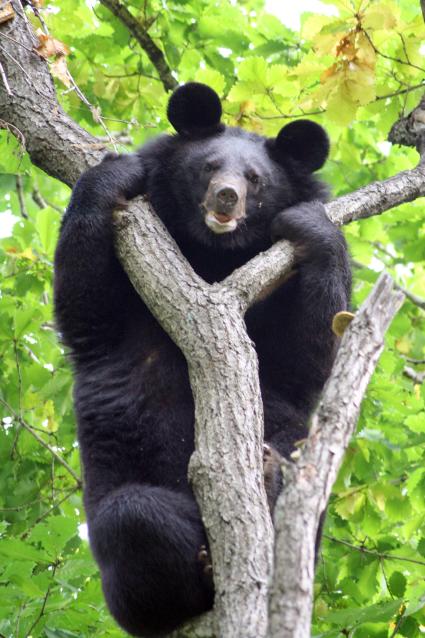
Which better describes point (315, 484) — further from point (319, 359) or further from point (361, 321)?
point (319, 359)

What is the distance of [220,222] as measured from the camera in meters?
6.02

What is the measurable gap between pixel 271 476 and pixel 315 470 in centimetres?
241

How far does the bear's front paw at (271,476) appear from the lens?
17.9 feet

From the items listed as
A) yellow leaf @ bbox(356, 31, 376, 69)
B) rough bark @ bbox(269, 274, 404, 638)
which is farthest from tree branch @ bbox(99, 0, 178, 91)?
rough bark @ bbox(269, 274, 404, 638)

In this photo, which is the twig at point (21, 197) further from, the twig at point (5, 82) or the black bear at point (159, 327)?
the twig at point (5, 82)

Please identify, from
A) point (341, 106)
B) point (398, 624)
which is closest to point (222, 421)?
point (398, 624)

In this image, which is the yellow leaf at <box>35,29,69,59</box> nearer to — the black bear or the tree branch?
the black bear

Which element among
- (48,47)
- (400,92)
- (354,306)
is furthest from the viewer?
(354,306)

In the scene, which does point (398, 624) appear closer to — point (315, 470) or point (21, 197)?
point (315, 470)

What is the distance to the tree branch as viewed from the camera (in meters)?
9.23

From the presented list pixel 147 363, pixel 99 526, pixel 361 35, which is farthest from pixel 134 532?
pixel 361 35

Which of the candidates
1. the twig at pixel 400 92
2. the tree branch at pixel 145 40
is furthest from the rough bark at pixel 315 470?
the tree branch at pixel 145 40

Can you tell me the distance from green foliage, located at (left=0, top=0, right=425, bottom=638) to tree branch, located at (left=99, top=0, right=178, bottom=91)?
121mm

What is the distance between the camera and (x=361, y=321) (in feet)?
12.0
